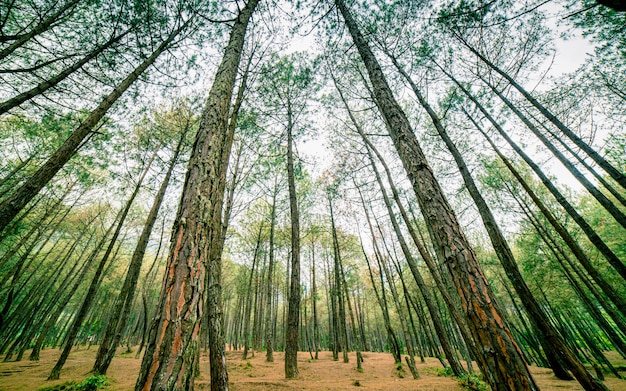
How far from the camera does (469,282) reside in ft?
6.61

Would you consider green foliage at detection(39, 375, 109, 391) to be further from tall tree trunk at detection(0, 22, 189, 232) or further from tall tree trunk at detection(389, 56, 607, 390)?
Result: tall tree trunk at detection(389, 56, 607, 390)

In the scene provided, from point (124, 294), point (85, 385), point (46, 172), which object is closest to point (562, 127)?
point (46, 172)

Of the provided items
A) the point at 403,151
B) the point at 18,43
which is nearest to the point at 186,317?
the point at 403,151

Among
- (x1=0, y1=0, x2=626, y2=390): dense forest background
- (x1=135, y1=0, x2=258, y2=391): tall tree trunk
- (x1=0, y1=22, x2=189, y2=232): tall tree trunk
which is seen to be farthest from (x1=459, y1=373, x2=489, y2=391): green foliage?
(x1=0, y1=22, x2=189, y2=232): tall tree trunk

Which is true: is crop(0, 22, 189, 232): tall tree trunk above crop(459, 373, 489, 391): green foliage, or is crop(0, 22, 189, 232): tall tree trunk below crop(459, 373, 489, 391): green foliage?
above

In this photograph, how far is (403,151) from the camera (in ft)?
9.59

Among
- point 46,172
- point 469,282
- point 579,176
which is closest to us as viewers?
point 469,282

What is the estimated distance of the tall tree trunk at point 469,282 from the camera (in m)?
1.71

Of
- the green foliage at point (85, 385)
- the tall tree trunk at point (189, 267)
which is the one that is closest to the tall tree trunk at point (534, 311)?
the tall tree trunk at point (189, 267)

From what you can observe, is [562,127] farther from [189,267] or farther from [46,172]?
[46,172]

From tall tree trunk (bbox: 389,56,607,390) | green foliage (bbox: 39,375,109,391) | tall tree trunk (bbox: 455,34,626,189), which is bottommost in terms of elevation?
green foliage (bbox: 39,375,109,391)

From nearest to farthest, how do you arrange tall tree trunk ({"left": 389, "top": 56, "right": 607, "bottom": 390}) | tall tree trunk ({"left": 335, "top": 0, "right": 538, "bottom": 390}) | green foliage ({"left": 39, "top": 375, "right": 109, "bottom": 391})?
tall tree trunk ({"left": 335, "top": 0, "right": 538, "bottom": 390}) → tall tree trunk ({"left": 389, "top": 56, "right": 607, "bottom": 390}) → green foliage ({"left": 39, "top": 375, "right": 109, "bottom": 391})

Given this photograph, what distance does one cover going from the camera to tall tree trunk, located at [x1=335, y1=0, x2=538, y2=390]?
171cm

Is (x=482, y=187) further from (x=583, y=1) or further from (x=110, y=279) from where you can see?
(x=110, y=279)
